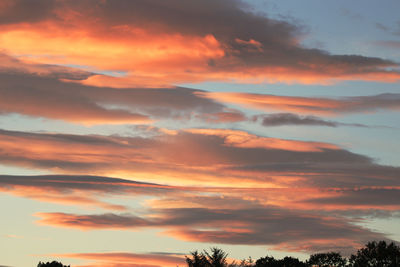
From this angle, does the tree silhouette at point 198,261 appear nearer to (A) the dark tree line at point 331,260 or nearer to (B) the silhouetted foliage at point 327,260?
(A) the dark tree line at point 331,260

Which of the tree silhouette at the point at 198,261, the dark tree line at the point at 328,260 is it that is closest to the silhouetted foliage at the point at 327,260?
the dark tree line at the point at 328,260

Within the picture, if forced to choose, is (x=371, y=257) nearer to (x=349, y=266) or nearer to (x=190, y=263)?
(x=349, y=266)

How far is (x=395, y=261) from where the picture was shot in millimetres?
122312

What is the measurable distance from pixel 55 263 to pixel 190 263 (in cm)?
5858

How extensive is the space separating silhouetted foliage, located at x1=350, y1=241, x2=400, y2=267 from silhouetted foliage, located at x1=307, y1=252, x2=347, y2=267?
1290cm

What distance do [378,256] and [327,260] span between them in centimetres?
2191

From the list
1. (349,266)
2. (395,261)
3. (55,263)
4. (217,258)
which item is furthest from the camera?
(55,263)

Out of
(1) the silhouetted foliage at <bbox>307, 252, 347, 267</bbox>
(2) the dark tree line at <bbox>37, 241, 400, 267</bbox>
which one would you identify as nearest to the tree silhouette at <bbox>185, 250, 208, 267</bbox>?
(2) the dark tree line at <bbox>37, 241, 400, 267</bbox>

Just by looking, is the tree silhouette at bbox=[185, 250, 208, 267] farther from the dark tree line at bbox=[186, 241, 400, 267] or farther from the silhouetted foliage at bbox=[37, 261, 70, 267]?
the silhouetted foliage at bbox=[37, 261, 70, 267]

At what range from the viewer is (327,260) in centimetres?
14538

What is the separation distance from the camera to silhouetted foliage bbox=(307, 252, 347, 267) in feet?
467

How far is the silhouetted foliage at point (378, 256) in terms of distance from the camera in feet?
404

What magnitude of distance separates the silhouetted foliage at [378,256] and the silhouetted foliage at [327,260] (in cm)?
1290

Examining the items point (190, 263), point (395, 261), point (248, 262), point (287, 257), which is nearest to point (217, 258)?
point (190, 263)
